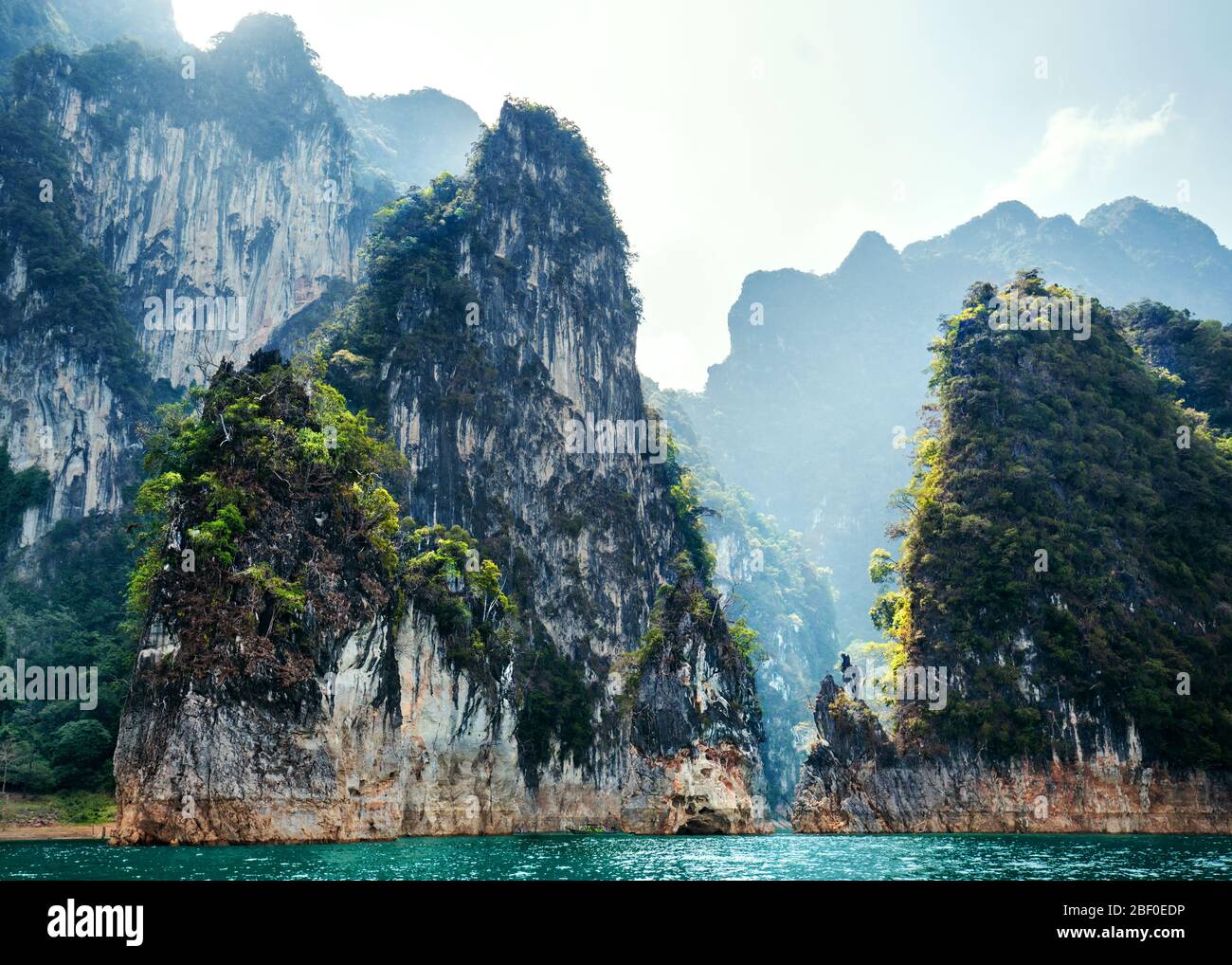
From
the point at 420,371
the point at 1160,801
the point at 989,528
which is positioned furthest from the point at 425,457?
the point at 1160,801

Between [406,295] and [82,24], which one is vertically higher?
[82,24]

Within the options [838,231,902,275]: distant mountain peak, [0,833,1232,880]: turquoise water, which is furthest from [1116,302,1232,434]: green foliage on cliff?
[838,231,902,275]: distant mountain peak

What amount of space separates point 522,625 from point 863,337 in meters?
145

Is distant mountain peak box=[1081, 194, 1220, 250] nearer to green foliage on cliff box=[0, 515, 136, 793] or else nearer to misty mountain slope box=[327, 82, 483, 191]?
misty mountain slope box=[327, 82, 483, 191]

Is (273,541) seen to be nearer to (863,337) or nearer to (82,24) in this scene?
(82,24)

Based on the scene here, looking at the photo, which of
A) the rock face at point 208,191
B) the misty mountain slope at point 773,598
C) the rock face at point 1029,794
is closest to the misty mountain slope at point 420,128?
the misty mountain slope at point 773,598

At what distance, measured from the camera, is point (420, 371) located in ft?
188

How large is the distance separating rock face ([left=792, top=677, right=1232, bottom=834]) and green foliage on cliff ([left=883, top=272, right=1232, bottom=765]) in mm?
1100

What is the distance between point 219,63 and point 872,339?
444 feet

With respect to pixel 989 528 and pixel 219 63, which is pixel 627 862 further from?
pixel 219 63

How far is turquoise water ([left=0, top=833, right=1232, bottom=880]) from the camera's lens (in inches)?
763

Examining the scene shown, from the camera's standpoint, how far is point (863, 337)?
604ft

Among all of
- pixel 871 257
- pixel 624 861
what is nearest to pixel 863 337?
pixel 871 257

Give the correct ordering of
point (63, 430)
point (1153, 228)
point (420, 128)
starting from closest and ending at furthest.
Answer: point (63, 430)
point (420, 128)
point (1153, 228)
